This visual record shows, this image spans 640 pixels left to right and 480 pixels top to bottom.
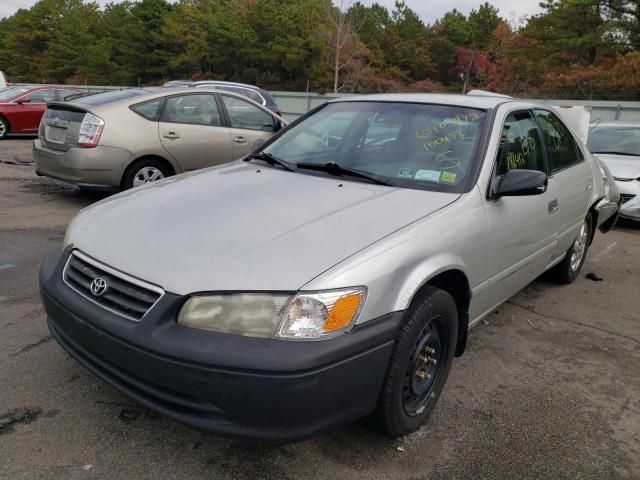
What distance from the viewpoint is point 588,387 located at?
10.4ft

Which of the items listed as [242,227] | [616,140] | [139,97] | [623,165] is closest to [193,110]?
[139,97]

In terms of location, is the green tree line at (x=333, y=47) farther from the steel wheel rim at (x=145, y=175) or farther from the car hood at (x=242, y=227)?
the car hood at (x=242, y=227)

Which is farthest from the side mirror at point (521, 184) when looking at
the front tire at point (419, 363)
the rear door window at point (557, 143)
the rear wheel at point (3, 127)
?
the rear wheel at point (3, 127)

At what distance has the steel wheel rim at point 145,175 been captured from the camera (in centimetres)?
645

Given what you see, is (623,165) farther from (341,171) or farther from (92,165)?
(92,165)

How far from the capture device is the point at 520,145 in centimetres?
355

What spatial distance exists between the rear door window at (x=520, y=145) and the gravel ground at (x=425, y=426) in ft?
3.89

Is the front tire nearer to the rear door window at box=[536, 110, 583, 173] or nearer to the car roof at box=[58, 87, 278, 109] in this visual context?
the rear door window at box=[536, 110, 583, 173]

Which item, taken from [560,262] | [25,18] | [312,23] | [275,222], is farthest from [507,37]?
[25,18]

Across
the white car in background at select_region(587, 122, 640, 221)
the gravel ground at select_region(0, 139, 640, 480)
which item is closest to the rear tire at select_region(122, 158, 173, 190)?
the gravel ground at select_region(0, 139, 640, 480)

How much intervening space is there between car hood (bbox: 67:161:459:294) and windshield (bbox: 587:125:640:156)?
7078 millimetres

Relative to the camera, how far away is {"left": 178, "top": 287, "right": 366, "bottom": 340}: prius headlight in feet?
6.58

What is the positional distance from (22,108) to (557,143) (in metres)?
13.8

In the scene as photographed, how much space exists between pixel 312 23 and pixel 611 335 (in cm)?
4281
